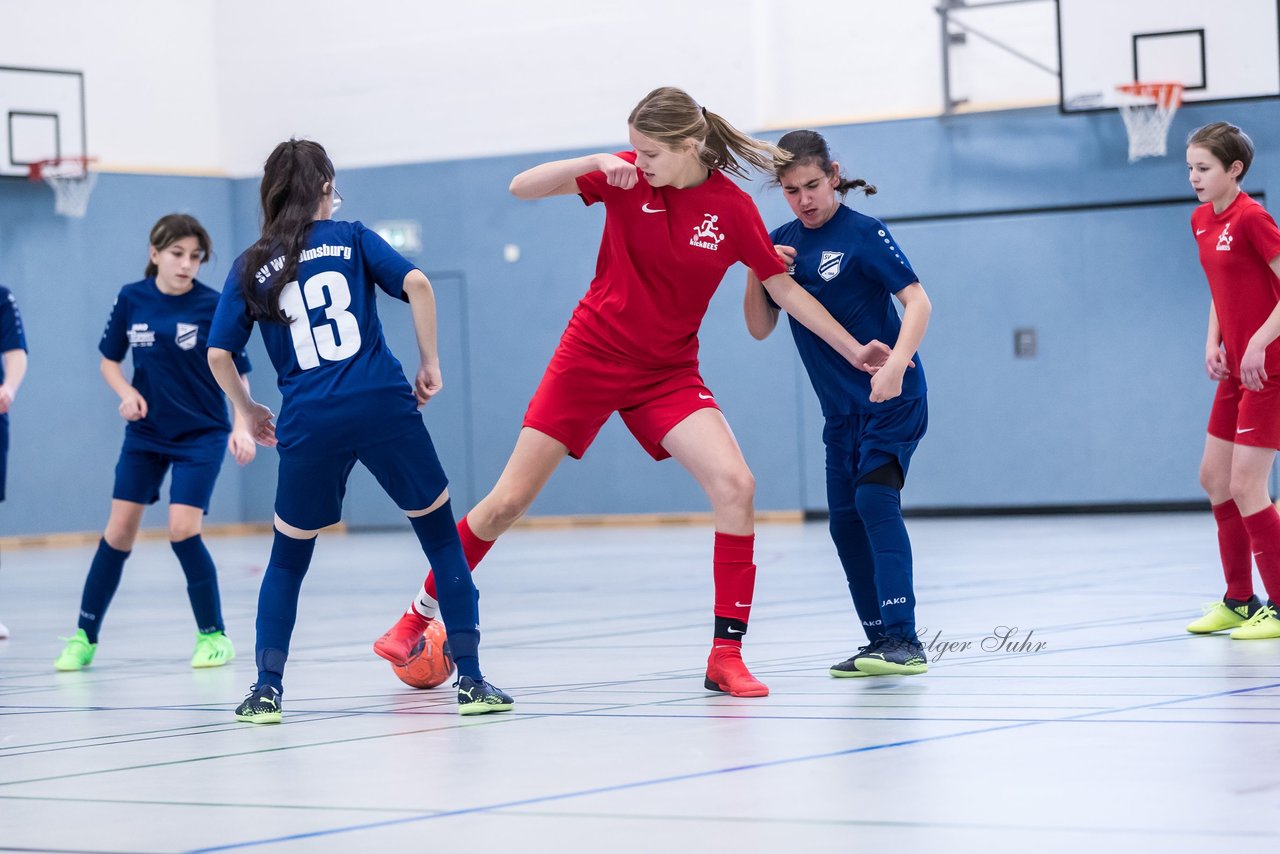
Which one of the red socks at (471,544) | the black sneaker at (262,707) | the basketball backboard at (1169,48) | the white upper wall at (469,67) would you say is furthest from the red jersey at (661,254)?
the white upper wall at (469,67)

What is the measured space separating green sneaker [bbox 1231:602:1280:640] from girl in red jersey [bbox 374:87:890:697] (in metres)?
1.68

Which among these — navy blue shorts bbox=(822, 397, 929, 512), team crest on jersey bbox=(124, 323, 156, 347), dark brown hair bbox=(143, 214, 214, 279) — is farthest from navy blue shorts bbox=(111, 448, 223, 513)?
navy blue shorts bbox=(822, 397, 929, 512)

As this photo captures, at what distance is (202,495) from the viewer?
6.47 meters

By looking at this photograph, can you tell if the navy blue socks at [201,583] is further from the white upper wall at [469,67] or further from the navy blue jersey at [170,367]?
the white upper wall at [469,67]

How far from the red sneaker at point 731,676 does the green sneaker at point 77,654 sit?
2674 mm

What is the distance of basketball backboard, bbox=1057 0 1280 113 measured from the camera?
45.5ft

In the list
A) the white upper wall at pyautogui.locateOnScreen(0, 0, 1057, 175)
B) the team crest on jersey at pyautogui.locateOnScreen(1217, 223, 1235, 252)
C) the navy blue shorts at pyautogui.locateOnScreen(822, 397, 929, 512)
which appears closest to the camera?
the navy blue shorts at pyautogui.locateOnScreen(822, 397, 929, 512)

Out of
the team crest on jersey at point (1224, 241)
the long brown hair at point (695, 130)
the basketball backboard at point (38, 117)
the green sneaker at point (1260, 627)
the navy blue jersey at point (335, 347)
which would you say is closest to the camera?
the navy blue jersey at point (335, 347)

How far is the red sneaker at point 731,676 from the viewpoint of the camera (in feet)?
15.3

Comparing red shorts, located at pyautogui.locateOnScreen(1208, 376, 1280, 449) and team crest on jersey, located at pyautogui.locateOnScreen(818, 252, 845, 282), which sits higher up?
team crest on jersey, located at pyautogui.locateOnScreen(818, 252, 845, 282)

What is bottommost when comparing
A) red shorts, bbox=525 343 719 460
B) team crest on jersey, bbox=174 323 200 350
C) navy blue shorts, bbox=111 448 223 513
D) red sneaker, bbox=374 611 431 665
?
red sneaker, bbox=374 611 431 665

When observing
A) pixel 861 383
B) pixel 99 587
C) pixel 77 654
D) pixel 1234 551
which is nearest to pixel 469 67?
pixel 99 587

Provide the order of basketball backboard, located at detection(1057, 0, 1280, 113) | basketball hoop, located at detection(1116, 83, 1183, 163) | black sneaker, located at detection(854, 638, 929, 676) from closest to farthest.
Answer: black sneaker, located at detection(854, 638, 929, 676) < basketball backboard, located at detection(1057, 0, 1280, 113) < basketball hoop, located at detection(1116, 83, 1183, 163)

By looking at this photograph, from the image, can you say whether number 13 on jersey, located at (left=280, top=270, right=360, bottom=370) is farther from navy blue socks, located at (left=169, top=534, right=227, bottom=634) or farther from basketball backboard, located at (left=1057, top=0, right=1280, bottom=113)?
basketball backboard, located at (left=1057, top=0, right=1280, bottom=113)
